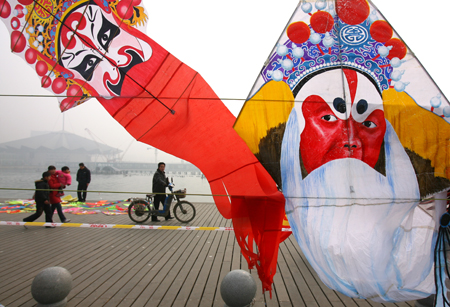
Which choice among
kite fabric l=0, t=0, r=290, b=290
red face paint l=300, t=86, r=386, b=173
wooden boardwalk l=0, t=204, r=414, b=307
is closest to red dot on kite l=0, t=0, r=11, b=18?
kite fabric l=0, t=0, r=290, b=290

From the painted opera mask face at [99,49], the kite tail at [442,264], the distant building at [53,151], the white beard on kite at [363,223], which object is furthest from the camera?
the distant building at [53,151]

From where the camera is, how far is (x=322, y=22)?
1.97 meters

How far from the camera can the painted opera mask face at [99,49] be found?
2.05 m

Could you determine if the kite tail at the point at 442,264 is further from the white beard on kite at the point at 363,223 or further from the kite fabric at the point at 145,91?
the kite fabric at the point at 145,91

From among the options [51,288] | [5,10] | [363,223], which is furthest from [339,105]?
[51,288]

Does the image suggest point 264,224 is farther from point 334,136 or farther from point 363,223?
point 334,136

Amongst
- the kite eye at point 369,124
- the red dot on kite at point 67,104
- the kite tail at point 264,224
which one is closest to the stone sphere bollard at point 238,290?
the kite tail at point 264,224

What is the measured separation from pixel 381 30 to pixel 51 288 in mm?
3467

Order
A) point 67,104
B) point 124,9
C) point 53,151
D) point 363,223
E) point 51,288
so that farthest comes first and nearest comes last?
1. point 51,288
2. point 53,151
3. point 67,104
4. point 124,9
5. point 363,223

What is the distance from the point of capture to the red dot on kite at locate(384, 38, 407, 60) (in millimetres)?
1949

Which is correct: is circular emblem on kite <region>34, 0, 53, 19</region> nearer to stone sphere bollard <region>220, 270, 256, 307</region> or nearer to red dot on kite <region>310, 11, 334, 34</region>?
red dot on kite <region>310, 11, 334, 34</region>

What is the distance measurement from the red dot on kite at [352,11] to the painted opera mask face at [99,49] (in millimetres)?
1394

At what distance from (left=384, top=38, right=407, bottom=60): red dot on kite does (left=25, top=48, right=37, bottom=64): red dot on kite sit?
2579 mm

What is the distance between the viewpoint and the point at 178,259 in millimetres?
4016
